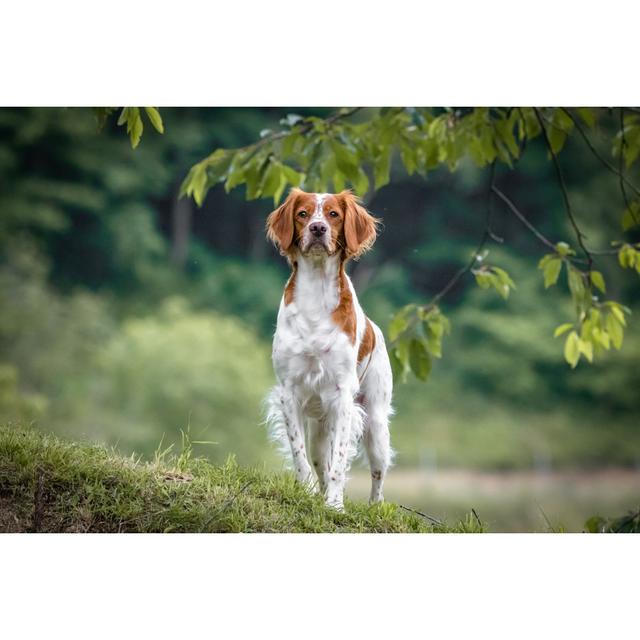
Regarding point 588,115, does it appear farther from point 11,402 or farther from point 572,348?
point 11,402

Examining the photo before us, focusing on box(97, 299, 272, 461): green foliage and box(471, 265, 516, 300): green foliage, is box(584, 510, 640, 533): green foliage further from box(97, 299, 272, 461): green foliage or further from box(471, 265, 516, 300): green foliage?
box(97, 299, 272, 461): green foliage

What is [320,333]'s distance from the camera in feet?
16.3

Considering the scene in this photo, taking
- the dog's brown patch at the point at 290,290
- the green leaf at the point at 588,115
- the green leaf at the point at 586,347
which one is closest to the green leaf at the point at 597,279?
the green leaf at the point at 586,347

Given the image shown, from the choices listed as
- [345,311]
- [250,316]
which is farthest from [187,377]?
[345,311]

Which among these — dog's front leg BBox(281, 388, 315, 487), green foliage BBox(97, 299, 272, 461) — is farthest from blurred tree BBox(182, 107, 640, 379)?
green foliage BBox(97, 299, 272, 461)

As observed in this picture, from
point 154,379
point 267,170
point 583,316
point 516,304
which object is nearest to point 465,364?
point 516,304

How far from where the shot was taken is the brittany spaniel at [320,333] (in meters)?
4.98

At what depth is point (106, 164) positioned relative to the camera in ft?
39.9

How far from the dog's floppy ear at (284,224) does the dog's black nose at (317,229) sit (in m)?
0.14

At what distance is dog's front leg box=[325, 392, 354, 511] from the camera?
16.5 feet

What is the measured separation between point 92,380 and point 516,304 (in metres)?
7.67

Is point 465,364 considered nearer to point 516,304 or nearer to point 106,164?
point 516,304

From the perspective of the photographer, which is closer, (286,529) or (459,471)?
(286,529)

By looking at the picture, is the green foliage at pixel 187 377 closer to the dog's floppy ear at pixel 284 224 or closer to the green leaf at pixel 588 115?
the dog's floppy ear at pixel 284 224
